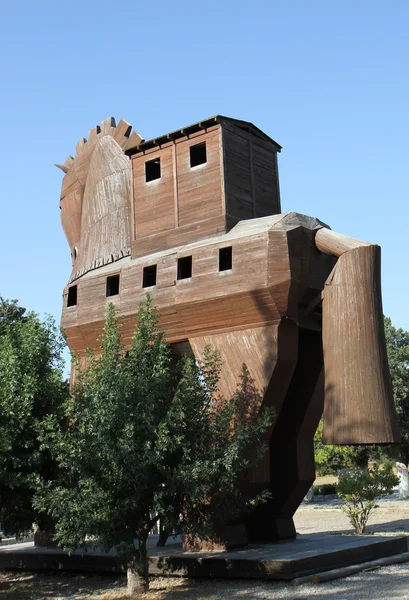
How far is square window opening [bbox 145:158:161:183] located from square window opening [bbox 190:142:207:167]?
919mm

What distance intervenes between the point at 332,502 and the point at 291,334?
67.8 ft

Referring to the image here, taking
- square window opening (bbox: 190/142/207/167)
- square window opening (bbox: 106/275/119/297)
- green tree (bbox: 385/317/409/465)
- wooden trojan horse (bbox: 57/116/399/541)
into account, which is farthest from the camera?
green tree (bbox: 385/317/409/465)

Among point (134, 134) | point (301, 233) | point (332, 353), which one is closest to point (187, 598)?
point (332, 353)

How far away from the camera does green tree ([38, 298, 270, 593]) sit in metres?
11.8

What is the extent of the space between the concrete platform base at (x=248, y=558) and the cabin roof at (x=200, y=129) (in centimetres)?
966

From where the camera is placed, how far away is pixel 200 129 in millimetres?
16922

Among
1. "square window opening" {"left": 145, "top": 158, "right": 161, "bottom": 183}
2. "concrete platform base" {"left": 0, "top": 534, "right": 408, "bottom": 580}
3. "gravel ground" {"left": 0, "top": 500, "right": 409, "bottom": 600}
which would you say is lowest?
"gravel ground" {"left": 0, "top": 500, "right": 409, "bottom": 600}

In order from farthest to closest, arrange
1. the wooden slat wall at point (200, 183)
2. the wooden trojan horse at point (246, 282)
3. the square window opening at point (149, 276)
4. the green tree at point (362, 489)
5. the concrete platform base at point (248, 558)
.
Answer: the green tree at point (362, 489)
the square window opening at point (149, 276)
the wooden slat wall at point (200, 183)
the wooden trojan horse at point (246, 282)
the concrete platform base at point (248, 558)

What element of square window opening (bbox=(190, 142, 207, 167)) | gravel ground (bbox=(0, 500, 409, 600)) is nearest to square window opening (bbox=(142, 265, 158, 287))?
square window opening (bbox=(190, 142, 207, 167))

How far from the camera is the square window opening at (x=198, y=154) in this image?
1729 centimetres

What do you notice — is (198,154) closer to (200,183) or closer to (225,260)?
(200,183)

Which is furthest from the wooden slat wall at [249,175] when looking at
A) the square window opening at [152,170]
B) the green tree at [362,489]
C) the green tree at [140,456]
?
the green tree at [362,489]

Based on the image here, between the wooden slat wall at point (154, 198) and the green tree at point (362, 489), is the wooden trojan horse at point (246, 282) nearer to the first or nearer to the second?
the wooden slat wall at point (154, 198)

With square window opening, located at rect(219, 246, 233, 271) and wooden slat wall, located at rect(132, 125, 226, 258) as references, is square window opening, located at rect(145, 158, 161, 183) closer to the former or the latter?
wooden slat wall, located at rect(132, 125, 226, 258)
